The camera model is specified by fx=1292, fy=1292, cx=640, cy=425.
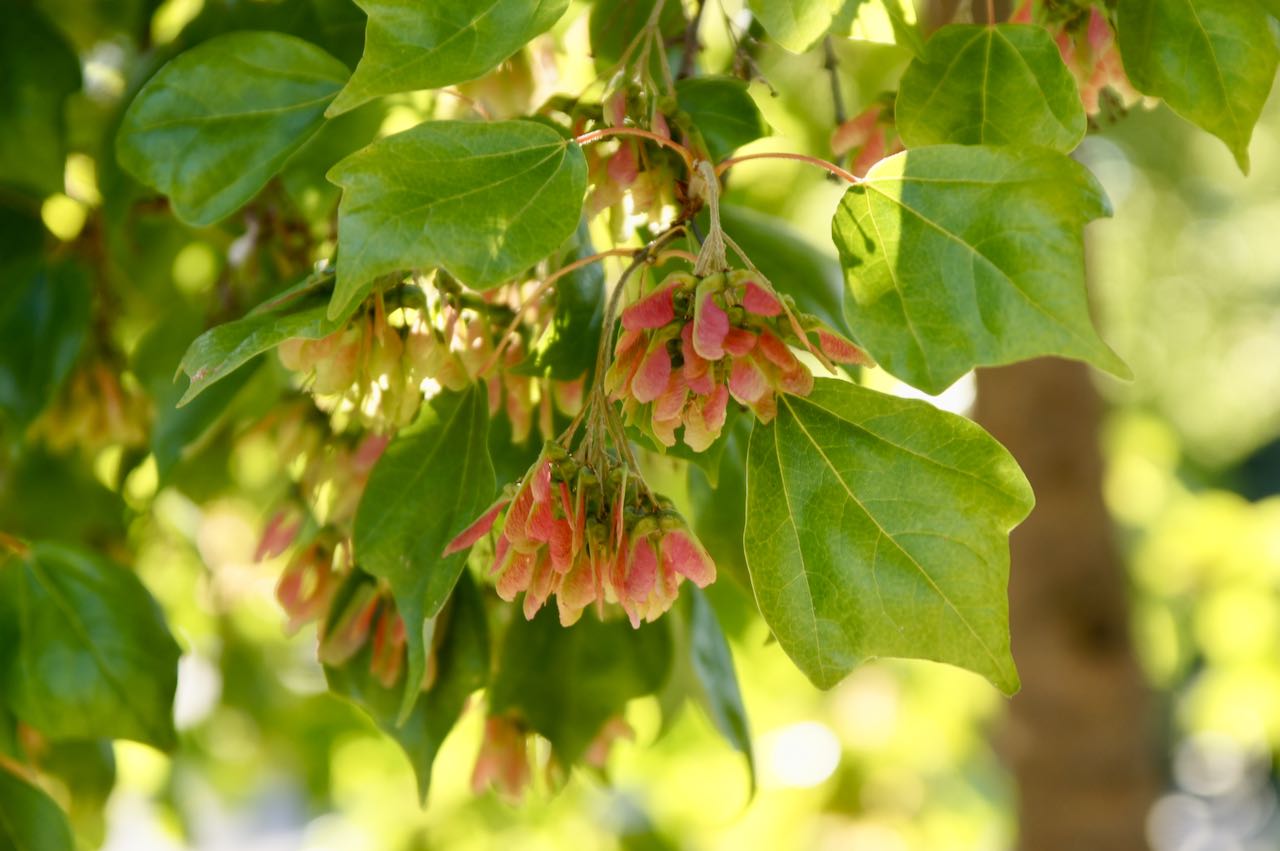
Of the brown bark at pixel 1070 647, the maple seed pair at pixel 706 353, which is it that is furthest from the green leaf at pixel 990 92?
the brown bark at pixel 1070 647

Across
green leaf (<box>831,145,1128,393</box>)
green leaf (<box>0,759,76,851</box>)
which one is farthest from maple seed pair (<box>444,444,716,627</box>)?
green leaf (<box>0,759,76,851</box>)

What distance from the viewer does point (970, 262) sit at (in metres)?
0.64

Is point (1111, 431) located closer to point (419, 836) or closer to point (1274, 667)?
point (1274, 667)

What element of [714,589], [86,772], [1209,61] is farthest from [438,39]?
[86,772]

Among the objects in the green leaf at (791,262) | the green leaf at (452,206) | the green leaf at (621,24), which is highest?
the green leaf at (452,206)

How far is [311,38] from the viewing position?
3.25 feet

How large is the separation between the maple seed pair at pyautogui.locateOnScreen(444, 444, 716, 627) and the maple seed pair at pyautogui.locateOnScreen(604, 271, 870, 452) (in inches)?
1.7

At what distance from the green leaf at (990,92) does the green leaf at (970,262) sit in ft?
0.32

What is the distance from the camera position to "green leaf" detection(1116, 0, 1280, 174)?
77 cm

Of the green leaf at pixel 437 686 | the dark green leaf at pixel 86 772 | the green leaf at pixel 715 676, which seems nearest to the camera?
the green leaf at pixel 437 686

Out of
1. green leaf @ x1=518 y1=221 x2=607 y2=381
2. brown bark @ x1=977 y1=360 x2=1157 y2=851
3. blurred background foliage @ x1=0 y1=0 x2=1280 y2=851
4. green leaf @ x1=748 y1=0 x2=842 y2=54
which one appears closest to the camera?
green leaf @ x1=748 y1=0 x2=842 y2=54

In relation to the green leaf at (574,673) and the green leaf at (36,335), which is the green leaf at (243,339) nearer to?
the green leaf at (574,673)

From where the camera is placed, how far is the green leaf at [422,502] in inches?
29.6

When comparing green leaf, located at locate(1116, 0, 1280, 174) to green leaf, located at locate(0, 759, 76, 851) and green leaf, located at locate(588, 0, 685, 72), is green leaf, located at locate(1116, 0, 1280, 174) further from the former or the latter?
green leaf, located at locate(0, 759, 76, 851)
